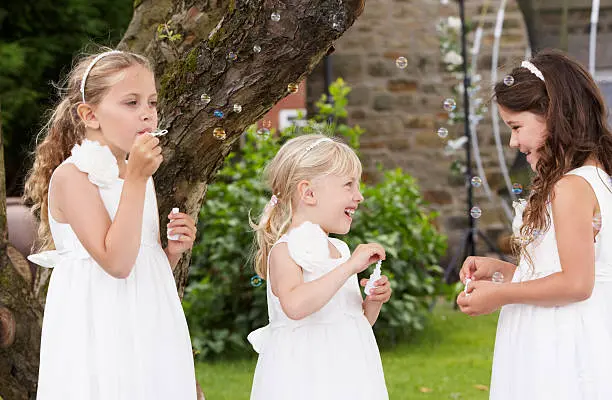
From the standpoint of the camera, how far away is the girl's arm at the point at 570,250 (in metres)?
2.69

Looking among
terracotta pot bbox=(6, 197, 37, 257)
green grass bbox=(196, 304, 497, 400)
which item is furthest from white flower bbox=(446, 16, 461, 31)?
terracotta pot bbox=(6, 197, 37, 257)

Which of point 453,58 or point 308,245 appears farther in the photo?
point 453,58

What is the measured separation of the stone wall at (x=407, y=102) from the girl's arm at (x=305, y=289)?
7.06 m

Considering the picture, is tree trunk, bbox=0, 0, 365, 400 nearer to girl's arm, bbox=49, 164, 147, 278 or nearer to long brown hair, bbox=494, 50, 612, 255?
long brown hair, bbox=494, 50, 612, 255

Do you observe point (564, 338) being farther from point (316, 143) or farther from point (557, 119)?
point (316, 143)

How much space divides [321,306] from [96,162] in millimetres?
745

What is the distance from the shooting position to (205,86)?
328cm

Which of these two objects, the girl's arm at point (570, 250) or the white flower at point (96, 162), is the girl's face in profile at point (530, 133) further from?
the white flower at point (96, 162)

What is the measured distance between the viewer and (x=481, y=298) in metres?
2.86

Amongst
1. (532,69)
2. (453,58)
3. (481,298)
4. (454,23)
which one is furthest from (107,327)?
(454,23)

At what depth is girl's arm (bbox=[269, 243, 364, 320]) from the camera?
272 centimetres

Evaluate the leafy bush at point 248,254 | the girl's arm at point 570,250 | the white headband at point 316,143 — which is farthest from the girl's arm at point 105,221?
the leafy bush at point 248,254

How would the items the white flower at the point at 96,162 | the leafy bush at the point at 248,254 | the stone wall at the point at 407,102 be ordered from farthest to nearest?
the stone wall at the point at 407,102 → the leafy bush at the point at 248,254 → the white flower at the point at 96,162

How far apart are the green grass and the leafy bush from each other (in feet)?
0.62
